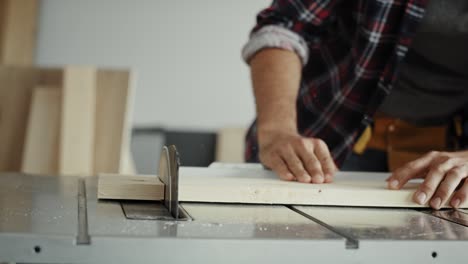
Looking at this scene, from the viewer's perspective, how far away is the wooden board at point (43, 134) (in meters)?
3.10

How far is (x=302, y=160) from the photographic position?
1568 mm

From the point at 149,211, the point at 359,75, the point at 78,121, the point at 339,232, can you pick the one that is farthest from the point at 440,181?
the point at 78,121

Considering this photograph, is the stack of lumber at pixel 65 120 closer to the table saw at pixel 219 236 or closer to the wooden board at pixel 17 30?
the wooden board at pixel 17 30

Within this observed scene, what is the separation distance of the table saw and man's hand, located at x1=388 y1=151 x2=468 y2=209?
0.40 feet

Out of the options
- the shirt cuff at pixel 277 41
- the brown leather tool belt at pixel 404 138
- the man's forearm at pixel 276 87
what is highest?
the shirt cuff at pixel 277 41

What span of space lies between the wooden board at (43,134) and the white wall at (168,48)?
0.92m

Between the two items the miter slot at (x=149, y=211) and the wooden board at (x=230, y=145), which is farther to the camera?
the wooden board at (x=230, y=145)

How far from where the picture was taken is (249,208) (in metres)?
1.26

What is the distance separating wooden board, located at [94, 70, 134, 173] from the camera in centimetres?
315

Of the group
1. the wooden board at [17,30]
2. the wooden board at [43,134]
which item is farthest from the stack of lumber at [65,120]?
the wooden board at [17,30]

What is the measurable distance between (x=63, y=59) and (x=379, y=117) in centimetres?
232

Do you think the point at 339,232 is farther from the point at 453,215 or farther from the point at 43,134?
the point at 43,134

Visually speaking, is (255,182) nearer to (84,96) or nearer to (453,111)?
(453,111)

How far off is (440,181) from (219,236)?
584mm
